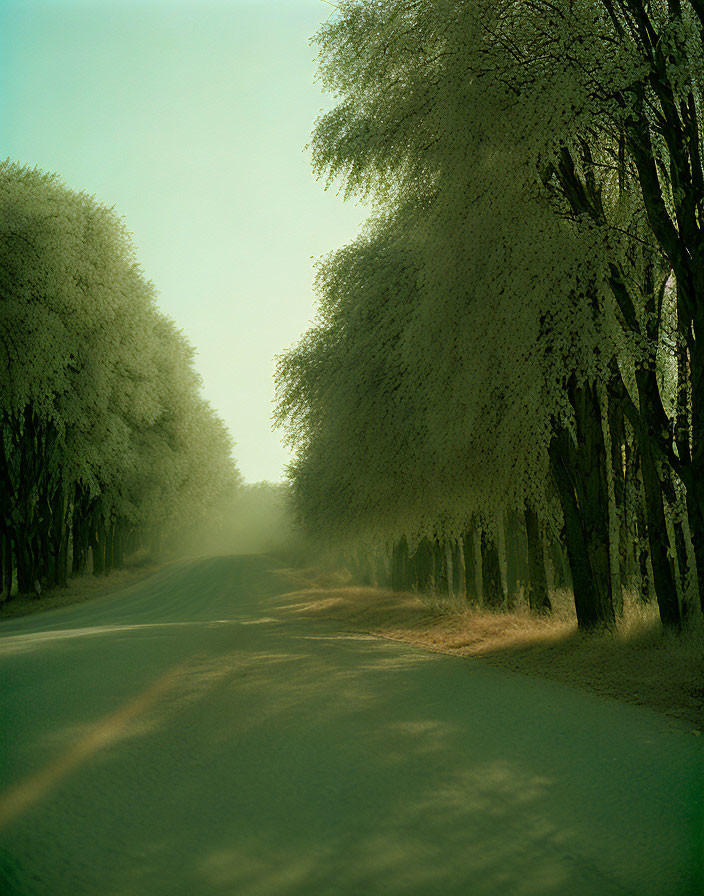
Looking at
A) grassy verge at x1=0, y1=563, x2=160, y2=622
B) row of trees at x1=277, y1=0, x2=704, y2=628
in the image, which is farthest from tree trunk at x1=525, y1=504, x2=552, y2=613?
grassy verge at x1=0, y1=563, x2=160, y2=622

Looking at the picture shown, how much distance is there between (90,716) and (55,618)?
16.1 meters

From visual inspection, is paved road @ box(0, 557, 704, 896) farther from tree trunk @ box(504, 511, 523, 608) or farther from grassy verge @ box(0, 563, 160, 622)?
grassy verge @ box(0, 563, 160, 622)

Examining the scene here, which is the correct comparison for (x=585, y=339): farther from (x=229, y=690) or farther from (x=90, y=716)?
(x=90, y=716)

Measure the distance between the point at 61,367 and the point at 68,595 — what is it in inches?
345

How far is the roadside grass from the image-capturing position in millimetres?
24641

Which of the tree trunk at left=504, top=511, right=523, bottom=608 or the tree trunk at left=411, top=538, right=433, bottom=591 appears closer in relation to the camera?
the tree trunk at left=504, top=511, right=523, bottom=608

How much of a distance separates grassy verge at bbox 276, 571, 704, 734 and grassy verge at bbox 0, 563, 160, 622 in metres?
11.5

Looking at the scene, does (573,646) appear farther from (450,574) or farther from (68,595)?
(68,595)

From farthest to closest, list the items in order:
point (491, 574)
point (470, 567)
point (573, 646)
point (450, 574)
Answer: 1. point (450, 574)
2. point (470, 567)
3. point (491, 574)
4. point (573, 646)

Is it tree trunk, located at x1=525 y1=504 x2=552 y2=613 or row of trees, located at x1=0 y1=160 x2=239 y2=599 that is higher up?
row of trees, located at x1=0 y1=160 x2=239 y2=599

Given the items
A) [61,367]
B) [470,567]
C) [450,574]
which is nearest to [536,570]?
[470,567]

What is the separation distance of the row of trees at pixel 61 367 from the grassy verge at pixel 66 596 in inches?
21.4

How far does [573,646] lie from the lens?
426 inches

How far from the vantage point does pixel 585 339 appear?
387 inches
